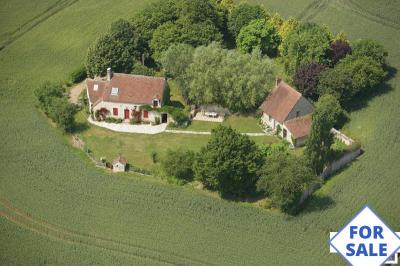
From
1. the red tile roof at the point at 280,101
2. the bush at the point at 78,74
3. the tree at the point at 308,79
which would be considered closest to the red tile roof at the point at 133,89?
the bush at the point at 78,74

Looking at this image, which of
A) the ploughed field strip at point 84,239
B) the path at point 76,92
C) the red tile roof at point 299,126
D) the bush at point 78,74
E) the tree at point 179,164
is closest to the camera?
the ploughed field strip at point 84,239

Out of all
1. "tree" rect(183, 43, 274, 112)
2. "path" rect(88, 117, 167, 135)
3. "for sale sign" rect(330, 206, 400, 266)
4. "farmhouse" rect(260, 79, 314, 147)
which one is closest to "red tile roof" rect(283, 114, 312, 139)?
"farmhouse" rect(260, 79, 314, 147)

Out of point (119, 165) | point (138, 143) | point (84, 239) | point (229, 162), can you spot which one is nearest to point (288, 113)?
point (229, 162)

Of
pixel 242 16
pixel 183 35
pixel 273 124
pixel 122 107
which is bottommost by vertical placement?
pixel 122 107

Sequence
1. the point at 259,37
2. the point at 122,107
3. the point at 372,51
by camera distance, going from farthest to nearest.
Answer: the point at 259,37 < the point at 372,51 < the point at 122,107

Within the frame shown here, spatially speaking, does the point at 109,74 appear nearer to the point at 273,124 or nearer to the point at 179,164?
the point at 179,164

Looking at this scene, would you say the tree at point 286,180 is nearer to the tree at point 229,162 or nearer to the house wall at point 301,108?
the tree at point 229,162

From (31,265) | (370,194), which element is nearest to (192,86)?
(370,194)

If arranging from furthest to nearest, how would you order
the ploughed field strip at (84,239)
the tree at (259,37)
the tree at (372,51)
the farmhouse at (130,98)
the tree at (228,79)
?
the tree at (259,37) < the tree at (372,51) < the farmhouse at (130,98) < the tree at (228,79) < the ploughed field strip at (84,239)
